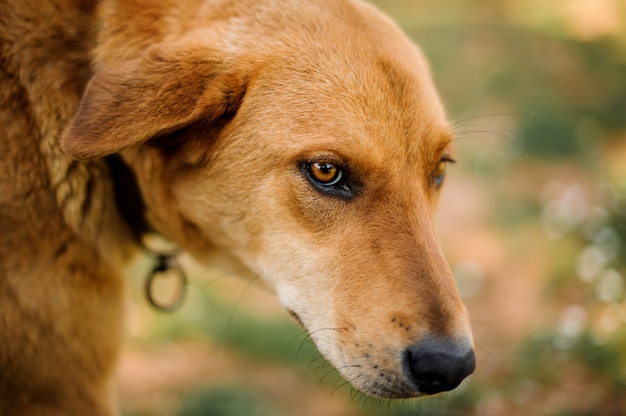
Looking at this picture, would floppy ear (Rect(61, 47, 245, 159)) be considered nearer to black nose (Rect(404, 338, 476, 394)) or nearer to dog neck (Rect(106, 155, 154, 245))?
dog neck (Rect(106, 155, 154, 245))

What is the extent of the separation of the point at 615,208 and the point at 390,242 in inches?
152

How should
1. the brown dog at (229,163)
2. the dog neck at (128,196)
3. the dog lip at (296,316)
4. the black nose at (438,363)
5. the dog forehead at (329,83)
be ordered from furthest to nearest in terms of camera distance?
1. the dog neck at (128,196)
2. the dog lip at (296,316)
3. the dog forehead at (329,83)
4. the brown dog at (229,163)
5. the black nose at (438,363)

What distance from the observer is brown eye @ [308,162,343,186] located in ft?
8.79

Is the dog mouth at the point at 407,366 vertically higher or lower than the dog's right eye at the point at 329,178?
lower

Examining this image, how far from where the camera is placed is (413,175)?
278 cm

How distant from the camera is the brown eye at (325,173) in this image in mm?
2680

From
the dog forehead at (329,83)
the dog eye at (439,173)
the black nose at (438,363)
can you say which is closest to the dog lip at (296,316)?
the black nose at (438,363)

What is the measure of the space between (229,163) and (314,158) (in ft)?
1.33

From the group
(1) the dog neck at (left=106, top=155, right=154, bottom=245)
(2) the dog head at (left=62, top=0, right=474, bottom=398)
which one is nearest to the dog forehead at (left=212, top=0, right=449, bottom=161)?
(2) the dog head at (left=62, top=0, right=474, bottom=398)

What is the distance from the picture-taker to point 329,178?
2.69m

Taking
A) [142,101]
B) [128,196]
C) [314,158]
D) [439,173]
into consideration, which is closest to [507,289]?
[439,173]

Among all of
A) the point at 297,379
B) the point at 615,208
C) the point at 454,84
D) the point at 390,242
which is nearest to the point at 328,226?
the point at 390,242

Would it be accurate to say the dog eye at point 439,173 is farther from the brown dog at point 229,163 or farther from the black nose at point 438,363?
the black nose at point 438,363

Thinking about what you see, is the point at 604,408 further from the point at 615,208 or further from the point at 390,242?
the point at 390,242
